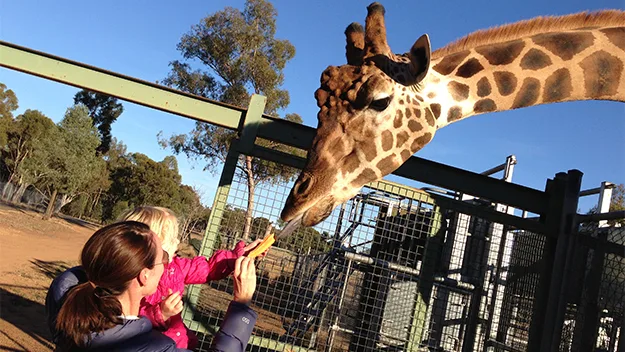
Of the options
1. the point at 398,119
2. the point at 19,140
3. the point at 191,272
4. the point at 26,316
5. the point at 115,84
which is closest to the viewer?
the point at 191,272

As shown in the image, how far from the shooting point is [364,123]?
9.00 ft

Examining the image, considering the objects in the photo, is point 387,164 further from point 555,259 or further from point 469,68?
point 555,259

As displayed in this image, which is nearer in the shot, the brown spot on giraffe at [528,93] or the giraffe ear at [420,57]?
the giraffe ear at [420,57]

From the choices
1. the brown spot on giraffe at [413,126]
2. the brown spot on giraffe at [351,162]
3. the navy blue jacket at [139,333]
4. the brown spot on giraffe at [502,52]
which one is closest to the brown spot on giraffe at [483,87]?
the brown spot on giraffe at [502,52]

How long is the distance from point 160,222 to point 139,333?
35.7 inches

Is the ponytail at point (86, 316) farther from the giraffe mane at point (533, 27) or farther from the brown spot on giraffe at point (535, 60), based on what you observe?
the brown spot on giraffe at point (535, 60)

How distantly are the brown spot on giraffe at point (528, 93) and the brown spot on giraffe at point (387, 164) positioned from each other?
94cm

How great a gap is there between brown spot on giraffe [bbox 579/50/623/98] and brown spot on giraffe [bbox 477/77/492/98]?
0.62 m

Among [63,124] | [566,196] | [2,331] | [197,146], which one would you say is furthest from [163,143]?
[566,196]

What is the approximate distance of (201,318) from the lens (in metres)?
3.48

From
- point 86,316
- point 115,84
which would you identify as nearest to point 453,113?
point 86,316

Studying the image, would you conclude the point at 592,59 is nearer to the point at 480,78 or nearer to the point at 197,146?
the point at 480,78

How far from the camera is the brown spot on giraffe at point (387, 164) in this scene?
284 cm

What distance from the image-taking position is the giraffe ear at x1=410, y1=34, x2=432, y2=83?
2.48 meters
